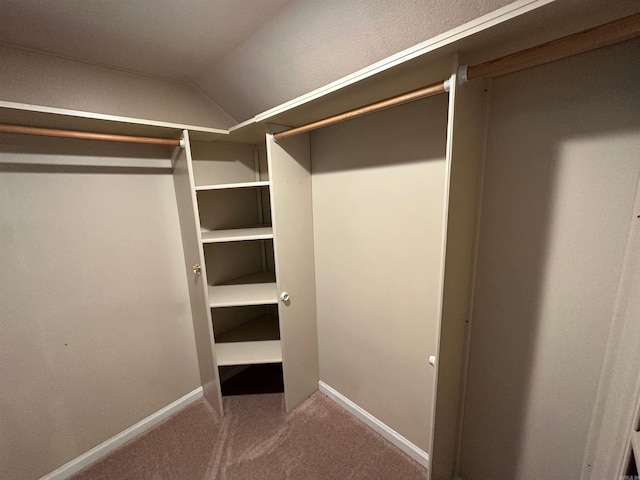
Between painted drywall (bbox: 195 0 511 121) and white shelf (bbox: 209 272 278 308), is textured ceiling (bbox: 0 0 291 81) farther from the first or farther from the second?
white shelf (bbox: 209 272 278 308)

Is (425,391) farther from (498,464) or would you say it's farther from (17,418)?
(17,418)

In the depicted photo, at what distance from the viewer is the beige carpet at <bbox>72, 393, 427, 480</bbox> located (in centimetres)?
158

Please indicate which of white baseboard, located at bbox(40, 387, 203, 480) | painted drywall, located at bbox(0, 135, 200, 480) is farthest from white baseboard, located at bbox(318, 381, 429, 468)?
painted drywall, located at bbox(0, 135, 200, 480)

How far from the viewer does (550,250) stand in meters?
1.03

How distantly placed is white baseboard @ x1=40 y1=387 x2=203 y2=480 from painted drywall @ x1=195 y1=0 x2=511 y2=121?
89.7 inches

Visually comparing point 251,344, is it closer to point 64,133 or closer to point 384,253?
point 384,253

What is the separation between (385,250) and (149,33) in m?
1.60

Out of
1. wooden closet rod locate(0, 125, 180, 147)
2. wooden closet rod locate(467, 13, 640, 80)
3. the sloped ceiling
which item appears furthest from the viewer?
wooden closet rod locate(0, 125, 180, 147)

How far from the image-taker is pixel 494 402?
1.26 meters

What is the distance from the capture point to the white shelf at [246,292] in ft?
5.95

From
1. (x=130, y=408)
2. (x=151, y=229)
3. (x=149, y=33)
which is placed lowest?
(x=130, y=408)

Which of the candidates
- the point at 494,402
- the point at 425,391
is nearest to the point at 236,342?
the point at 425,391

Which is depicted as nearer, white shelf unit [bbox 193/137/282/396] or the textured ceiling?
the textured ceiling

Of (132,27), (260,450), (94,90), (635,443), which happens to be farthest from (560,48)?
(260,450)
